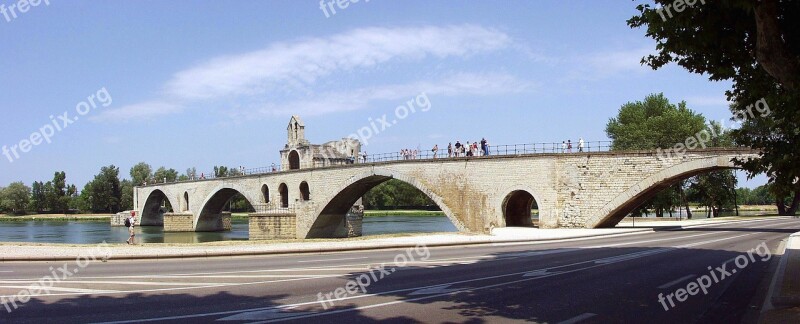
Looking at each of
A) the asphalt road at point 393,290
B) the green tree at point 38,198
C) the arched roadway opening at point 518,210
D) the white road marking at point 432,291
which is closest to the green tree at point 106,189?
the green tree at point 38,198

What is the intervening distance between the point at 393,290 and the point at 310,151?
182 feet

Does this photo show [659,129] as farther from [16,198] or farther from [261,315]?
[16,198]

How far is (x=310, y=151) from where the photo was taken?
216 ft

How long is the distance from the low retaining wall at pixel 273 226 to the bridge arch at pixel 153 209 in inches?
1789

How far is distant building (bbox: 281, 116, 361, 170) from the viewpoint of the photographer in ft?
216

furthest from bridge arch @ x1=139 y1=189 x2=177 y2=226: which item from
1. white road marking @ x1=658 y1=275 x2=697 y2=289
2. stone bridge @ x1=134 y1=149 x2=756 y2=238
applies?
white road marking @ x1=658 y1=275 x2=697 y2=289

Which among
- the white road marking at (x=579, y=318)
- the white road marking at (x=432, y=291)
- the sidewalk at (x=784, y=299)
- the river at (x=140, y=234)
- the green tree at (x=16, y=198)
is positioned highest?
the green tree at (x=16, y=198)

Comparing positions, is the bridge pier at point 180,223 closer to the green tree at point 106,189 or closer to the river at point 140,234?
the river at point 140,234

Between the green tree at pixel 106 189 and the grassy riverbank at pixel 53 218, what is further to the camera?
the green tree at pixel 106 189

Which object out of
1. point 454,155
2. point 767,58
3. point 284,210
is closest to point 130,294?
point 767,58

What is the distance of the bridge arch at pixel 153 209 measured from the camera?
9656cm

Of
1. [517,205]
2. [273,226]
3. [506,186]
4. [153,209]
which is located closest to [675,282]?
[506,186]

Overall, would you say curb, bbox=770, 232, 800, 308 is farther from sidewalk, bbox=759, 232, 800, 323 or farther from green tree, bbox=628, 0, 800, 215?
green tree, bbox=628, 0, 800, 215

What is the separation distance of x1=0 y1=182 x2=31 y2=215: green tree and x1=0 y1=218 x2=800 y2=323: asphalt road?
12403cm
